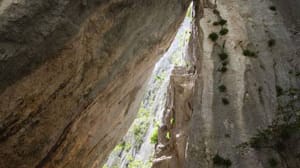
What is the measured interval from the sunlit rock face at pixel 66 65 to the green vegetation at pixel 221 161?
13.4 ft

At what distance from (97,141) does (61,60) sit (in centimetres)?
606

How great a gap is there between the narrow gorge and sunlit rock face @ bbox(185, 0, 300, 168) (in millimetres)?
31

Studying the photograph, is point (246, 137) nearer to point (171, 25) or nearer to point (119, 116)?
point (171, 25)

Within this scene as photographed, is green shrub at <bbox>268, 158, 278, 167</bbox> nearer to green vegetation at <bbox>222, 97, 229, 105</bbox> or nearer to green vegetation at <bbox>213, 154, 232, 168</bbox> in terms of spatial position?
green vegetation at <bbox>213, 154, 232, 168</bbox>

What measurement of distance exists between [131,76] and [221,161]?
562 centimetres

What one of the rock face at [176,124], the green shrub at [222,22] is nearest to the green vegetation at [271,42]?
the green shrub at [222,22]

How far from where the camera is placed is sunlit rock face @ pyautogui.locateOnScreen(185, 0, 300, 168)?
334 inches

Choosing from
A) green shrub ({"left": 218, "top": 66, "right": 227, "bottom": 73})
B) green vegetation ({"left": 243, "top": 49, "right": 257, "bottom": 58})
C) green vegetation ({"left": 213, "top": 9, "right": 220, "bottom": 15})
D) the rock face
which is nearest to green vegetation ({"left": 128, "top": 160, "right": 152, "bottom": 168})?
the rock face

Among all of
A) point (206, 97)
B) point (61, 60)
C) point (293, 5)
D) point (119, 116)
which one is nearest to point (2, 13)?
point (61, 60)

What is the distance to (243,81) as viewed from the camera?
33.8ft

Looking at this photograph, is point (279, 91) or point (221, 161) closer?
point (221, 161)

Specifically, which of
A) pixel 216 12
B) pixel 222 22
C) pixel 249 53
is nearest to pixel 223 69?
pixel 249 53

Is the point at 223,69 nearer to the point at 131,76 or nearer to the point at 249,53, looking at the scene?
the point at 249,53

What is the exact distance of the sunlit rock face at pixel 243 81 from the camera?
8.48 metres
